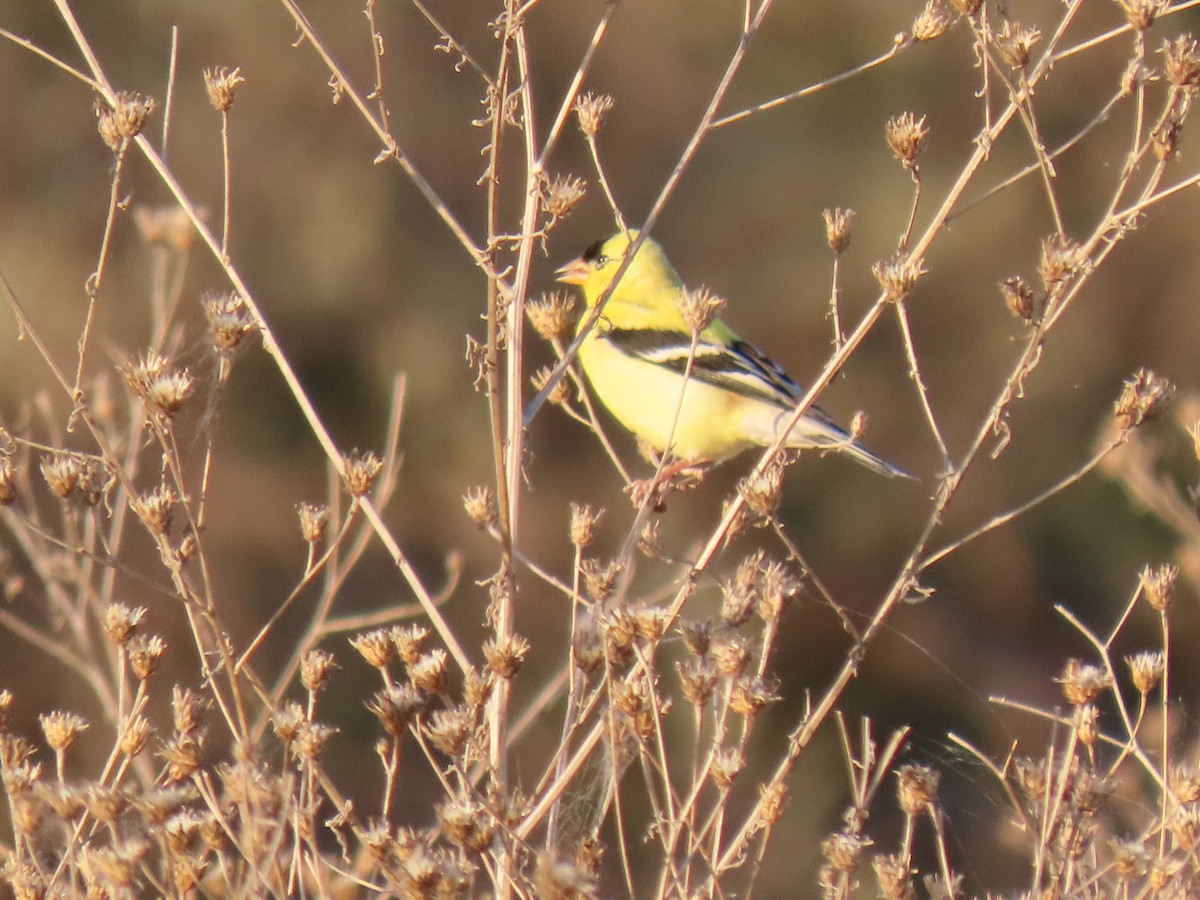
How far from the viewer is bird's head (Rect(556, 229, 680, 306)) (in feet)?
17.9

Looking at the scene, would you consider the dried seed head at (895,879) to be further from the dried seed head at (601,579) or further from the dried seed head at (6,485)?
the dried seed head at (6,485)

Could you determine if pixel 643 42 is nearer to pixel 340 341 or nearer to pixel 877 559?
pixel 340 341

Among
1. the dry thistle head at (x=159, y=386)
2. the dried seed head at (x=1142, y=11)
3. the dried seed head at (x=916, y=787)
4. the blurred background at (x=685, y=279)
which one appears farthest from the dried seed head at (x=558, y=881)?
the blurred background at (x=685, y=279)

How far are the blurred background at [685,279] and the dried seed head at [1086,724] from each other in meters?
9.09

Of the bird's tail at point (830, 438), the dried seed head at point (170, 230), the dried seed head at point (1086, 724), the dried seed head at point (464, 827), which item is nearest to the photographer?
the dried seed head at point (464, 827)

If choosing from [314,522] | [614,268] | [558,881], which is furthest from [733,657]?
[614,268]

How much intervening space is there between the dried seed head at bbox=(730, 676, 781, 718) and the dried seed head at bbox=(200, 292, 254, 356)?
0.95 metres

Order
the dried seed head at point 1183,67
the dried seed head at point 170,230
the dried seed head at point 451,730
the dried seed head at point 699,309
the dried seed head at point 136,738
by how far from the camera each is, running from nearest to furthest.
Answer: the dried seed head at point 451,730 → the dried seed head at point 136,738 → the dried seed head at point 1183,67 → the dried seed head at point 699,309 → the dried seed head at point 170,230

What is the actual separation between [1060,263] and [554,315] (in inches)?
34.8

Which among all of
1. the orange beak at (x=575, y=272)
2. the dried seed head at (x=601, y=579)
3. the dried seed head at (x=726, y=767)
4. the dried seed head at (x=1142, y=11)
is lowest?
the orange beak at (x=575, y=272)

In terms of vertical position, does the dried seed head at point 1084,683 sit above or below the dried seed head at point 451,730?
below

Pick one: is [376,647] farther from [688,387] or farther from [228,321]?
[688,387]

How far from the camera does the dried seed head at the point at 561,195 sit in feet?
8.34

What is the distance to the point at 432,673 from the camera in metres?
2.21
